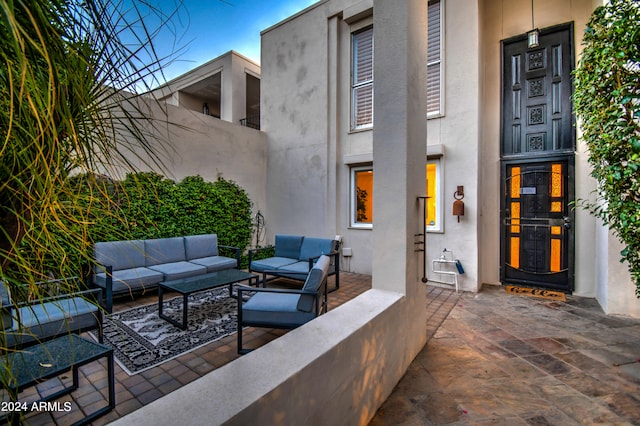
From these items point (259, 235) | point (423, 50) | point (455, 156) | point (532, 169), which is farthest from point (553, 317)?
point (259, 235)

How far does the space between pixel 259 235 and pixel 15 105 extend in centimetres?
748

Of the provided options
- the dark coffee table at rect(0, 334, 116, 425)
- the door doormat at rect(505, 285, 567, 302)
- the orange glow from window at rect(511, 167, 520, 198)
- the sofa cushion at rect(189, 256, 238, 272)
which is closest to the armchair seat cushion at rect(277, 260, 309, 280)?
the sofa cushion at rect(189, 256, 238, 272)

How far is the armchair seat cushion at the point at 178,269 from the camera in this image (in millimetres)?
4563

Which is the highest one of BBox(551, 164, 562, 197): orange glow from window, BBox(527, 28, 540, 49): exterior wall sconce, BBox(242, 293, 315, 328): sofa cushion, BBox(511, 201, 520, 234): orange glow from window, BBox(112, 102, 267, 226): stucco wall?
BBox(527, 28, 540, 49): exterior wall sconce

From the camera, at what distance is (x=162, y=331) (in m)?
3.41

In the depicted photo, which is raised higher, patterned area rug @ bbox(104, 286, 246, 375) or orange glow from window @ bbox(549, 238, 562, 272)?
orange glow from window @ bbox(549, 238, 562, 272)

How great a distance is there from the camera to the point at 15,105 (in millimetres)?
563

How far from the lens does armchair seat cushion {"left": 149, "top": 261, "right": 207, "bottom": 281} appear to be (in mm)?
4563

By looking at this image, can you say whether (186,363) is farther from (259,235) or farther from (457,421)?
(259,235)

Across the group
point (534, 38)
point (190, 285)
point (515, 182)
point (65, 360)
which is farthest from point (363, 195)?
point (65, 360)

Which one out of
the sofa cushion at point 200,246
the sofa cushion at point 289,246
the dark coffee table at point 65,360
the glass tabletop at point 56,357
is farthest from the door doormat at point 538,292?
the glass tabletop at point 56,357

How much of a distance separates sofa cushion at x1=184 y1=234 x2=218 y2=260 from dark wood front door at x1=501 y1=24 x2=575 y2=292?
5.74 m

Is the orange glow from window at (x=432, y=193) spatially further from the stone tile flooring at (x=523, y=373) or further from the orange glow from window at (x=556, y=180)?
the stone tile flooring at (x=523, y=373)

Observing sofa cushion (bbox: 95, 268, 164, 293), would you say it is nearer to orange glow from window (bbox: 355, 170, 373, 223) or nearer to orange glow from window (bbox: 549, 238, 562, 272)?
orange glow from window (bbox: 355, 170, 373, 223)
